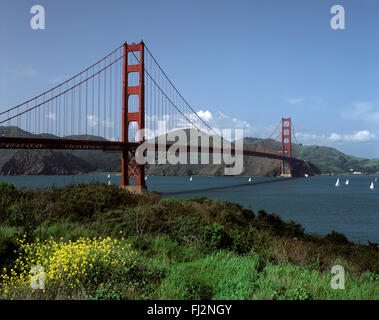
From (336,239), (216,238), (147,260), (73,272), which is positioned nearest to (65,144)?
(336,239)

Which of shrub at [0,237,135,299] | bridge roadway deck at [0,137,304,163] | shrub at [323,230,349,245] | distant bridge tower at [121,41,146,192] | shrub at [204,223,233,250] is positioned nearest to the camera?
shrub at [0,237,135,299]

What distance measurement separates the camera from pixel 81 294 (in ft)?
18.6

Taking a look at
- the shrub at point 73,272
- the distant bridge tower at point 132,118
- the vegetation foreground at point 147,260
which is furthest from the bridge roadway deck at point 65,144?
the shrub at point 73,272

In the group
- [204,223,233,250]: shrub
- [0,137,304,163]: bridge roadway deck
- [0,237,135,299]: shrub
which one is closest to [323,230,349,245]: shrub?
[204,223,233,250]: shrub

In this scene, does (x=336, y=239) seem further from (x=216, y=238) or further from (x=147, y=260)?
(x=147, y=260)

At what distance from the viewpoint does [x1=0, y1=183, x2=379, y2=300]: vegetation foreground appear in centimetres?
582

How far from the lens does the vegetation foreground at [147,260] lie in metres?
5.82

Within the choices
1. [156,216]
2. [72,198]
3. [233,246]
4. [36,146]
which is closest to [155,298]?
[233,246]

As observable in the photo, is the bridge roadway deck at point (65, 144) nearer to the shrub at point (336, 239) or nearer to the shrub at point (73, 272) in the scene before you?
the shrub at point (336, 239)

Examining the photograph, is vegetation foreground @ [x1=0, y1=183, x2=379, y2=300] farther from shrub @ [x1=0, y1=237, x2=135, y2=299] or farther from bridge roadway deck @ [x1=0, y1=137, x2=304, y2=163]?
bridge roadway deck @ [x1=0, y1=137, x2=304, y2=163]

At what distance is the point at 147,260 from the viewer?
7.16 meters

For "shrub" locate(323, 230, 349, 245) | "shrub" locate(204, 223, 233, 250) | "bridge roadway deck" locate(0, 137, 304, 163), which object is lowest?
"shrub" locate(323, 230, 349, 245)

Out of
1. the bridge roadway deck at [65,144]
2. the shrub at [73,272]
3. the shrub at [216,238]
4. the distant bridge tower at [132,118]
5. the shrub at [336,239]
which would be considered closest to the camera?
the shrub at [73,272]
